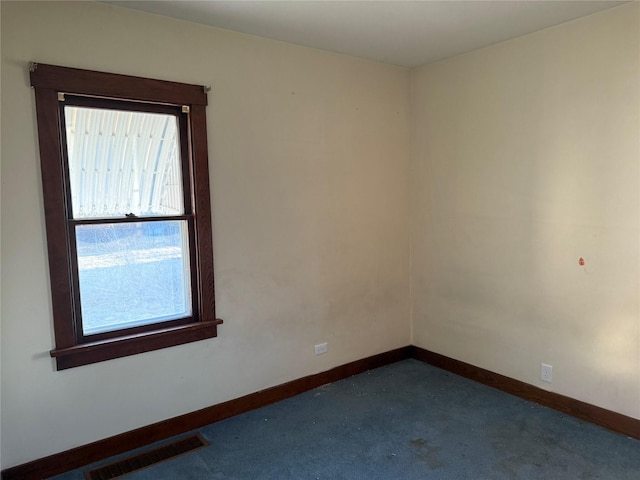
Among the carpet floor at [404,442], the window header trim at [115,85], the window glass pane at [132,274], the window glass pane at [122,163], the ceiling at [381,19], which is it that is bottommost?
the carpet floor at [404,442]

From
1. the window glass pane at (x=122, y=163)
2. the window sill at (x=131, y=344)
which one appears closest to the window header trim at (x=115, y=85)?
the window glass pane at (x=122, y=163)

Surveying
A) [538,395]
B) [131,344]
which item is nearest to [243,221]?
[131,344]

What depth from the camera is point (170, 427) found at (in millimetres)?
2781

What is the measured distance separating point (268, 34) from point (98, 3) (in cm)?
99

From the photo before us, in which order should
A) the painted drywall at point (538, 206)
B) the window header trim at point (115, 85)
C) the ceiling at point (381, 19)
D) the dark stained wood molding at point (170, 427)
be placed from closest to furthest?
the window header trim at point (115, 85) → the dark stained wood molding at point (170, 427) → the ceiling at point (381, 19) → the painted drywall at point (538, 206)

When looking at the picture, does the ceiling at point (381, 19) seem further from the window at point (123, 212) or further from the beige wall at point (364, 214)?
the window at point (123, 212)

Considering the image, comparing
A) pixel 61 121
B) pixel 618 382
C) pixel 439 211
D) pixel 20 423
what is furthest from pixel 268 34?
pixel 618 382

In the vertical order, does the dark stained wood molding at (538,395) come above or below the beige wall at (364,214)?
below

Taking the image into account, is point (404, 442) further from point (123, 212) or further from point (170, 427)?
point (123, 212)

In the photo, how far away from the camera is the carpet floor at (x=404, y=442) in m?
2.42

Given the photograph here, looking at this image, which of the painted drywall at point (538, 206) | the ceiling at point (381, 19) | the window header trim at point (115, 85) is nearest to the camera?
the window header trim at point (115, 85)

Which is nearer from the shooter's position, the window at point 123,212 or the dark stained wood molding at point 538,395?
the window at point 123,212

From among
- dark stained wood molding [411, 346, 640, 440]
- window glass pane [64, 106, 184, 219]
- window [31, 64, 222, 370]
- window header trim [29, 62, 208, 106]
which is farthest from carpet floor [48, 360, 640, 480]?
window header trim [29, 62, 208, 106]

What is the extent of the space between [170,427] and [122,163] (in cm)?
162
